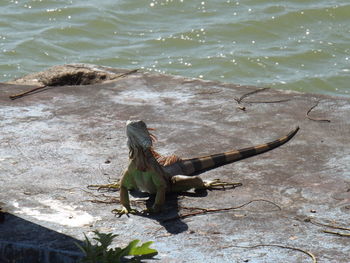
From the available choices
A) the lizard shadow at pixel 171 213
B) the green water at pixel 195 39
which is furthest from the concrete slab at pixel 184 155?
the green water at pixel 195 39

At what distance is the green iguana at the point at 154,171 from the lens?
502 centimetres

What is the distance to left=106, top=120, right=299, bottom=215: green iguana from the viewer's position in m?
5.02

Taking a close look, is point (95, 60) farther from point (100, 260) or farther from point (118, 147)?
point (100, 260)

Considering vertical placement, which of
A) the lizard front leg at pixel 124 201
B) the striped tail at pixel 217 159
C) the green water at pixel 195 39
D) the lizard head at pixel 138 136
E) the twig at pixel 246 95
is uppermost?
the lizard head at pixel 138 136

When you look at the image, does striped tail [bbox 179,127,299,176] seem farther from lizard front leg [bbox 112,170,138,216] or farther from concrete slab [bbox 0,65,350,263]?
lizard front leg [bbox 112,170,138,216]

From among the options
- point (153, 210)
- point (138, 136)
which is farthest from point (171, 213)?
point (138, 136)

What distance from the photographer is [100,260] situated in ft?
14.1

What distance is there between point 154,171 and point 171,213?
28cm

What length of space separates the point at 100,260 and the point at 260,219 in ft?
3.46

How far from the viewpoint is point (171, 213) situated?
5.04 m

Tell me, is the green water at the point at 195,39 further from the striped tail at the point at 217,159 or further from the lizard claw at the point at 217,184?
the lizard claw at the point at 217,184

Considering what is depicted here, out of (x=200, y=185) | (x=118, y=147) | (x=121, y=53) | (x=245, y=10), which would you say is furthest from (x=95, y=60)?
(x=200, y=185)

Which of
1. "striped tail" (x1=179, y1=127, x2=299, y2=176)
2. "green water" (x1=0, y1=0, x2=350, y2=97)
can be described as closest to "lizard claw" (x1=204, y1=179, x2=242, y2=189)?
"striped tail" (x1=179, y1=127, x2=299, y2=176)

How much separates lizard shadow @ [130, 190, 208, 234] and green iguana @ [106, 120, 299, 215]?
0.04 metres
